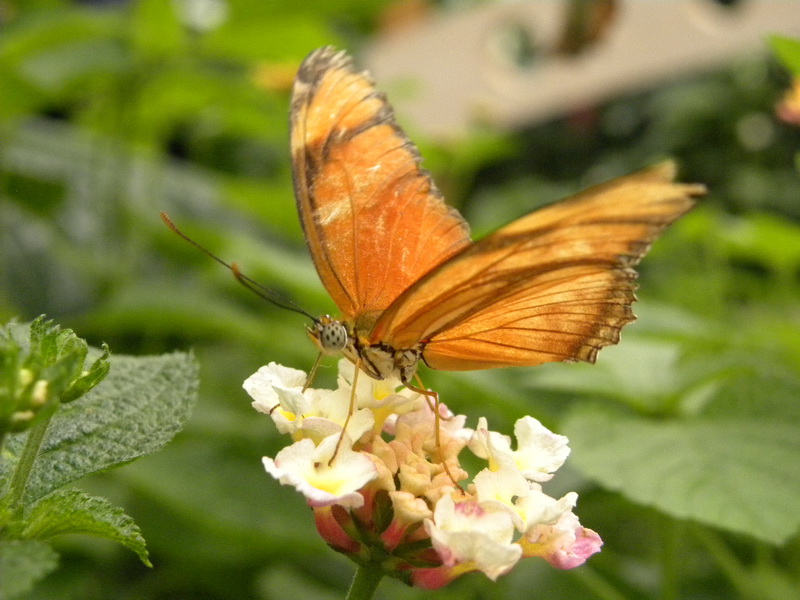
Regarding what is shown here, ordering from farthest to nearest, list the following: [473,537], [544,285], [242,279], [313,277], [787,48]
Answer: [313,277] → [787,48] → [242,279] → [544,285] → [473,537]

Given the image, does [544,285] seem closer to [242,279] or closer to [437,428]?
[437,428]

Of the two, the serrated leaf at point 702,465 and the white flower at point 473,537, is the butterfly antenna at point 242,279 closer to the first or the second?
the white flower at point 473,537

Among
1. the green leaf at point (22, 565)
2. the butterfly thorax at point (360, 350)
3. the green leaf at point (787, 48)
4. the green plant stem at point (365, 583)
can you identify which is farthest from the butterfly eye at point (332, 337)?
the green leaf at point (787, 48)

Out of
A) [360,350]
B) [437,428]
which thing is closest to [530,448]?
[437,428]

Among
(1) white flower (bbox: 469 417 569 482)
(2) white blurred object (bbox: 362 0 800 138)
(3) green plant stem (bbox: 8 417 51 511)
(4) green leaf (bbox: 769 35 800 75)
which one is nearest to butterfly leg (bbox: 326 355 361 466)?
(1) white flower (bbox: 469 417 569 482)

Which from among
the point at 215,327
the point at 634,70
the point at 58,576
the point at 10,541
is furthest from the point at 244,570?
the point at 634,70

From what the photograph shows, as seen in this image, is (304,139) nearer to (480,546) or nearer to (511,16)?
(480,546)

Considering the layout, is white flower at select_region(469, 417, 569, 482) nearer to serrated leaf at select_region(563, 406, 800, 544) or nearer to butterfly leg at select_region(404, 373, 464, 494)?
butterfly leg at select_region(404, 373, 464, 494)
